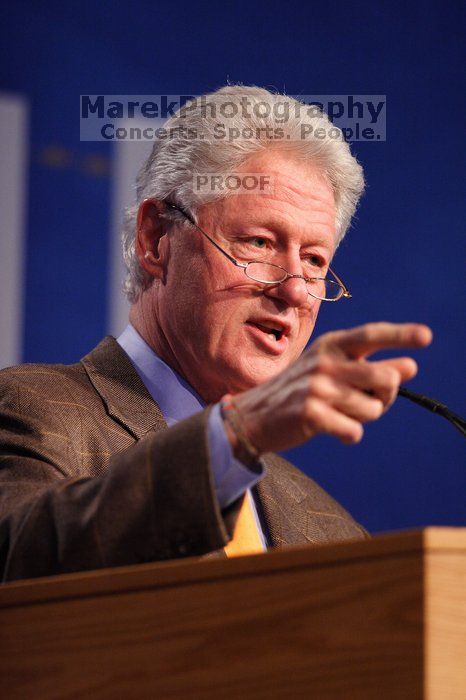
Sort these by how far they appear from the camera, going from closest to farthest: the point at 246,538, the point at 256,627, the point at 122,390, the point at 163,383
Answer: the point at 256,627, the point at 246,538, the point at 122,390, the point at 163,383

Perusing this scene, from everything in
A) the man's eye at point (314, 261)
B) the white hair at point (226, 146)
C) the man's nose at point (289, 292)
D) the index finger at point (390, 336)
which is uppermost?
the white hair at point (226, 146)

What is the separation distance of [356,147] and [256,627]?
1932mm

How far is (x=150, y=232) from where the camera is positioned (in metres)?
2.12

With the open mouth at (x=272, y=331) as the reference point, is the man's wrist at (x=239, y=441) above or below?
below

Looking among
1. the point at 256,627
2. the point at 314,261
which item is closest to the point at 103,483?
the point at 256,627

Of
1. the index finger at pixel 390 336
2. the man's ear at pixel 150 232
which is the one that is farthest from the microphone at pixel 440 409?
the man's ear at pixel 150 232

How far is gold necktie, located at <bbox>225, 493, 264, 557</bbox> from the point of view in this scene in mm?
1661

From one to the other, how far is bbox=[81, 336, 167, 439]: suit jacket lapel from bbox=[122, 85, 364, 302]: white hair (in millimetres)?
251

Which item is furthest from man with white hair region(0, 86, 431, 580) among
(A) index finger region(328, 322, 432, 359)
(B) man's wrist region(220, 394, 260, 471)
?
(A) index finger region(328, 322, 432, 359)

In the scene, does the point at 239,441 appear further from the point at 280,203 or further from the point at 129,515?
the point at 280,203

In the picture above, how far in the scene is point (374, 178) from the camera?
2.73 metres

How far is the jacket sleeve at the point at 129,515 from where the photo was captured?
3.63ft

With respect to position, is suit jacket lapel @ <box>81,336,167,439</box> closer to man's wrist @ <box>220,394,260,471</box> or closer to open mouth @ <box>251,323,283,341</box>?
open mouth @ <box>251,323,283,341</box>

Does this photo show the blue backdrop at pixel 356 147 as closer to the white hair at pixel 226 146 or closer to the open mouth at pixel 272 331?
the white hair at pixel 226 146
